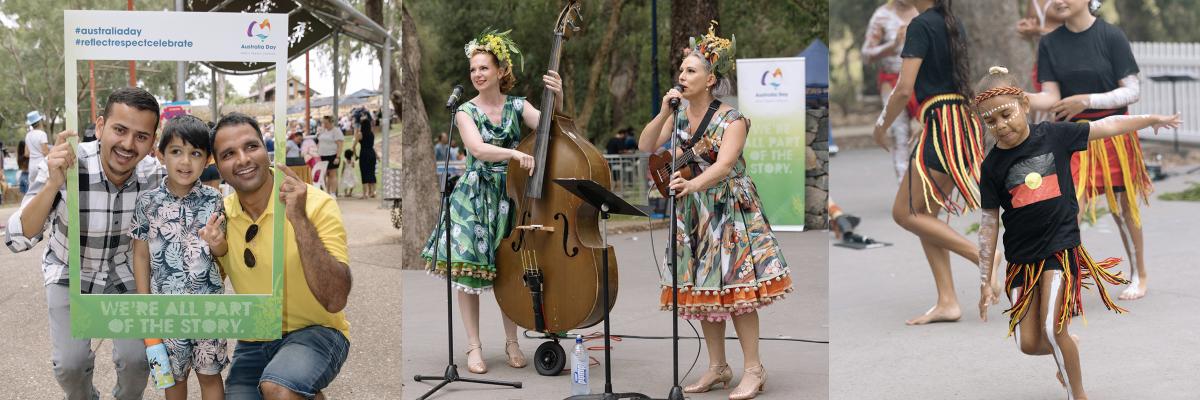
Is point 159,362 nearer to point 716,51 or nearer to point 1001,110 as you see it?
point 716,51

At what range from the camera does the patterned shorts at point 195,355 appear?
356cm

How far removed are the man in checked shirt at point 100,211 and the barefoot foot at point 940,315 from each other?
353 cm

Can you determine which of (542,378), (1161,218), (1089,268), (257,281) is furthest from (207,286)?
(1161,218)

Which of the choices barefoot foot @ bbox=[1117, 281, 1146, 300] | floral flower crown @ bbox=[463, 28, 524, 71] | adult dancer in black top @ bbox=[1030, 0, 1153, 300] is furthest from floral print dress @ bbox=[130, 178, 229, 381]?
barefoot foot @ bbox=[1117, 281, 1146, 300]

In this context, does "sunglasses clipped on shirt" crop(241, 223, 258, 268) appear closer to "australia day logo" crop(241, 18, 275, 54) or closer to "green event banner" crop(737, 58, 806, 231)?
"australia day logo" crop(241, 18, 275, 54)

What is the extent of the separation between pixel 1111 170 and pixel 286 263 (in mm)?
4258

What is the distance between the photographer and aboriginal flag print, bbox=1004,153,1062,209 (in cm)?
441

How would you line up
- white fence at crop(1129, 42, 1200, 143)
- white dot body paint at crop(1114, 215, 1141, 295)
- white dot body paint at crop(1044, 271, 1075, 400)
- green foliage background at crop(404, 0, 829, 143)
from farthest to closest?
white fence at crop(1129, 42, 1200, 143)
white dot body paint at crop(1114, 215, 1141, 295)
green foliage background at crop(404, 0, 829, 143)
white dot body paint at crop(1044, 271, 1075, 400)

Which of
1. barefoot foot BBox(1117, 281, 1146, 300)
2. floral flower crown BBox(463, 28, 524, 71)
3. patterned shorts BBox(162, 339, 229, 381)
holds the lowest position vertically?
barefoot foot BBox(1117, 281, 1146, 300)

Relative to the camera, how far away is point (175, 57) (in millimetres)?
3521

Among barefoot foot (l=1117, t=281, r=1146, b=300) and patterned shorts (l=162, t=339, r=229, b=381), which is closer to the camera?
patterned shorts (l=162, t=339, r=229, b=381)

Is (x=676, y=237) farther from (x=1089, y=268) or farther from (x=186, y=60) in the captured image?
(x=186, y=60)

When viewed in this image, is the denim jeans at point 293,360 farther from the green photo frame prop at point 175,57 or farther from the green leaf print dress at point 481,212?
the green leaf print dress at point 481,212

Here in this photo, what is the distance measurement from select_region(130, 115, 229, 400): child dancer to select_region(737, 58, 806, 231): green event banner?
16.8ft
